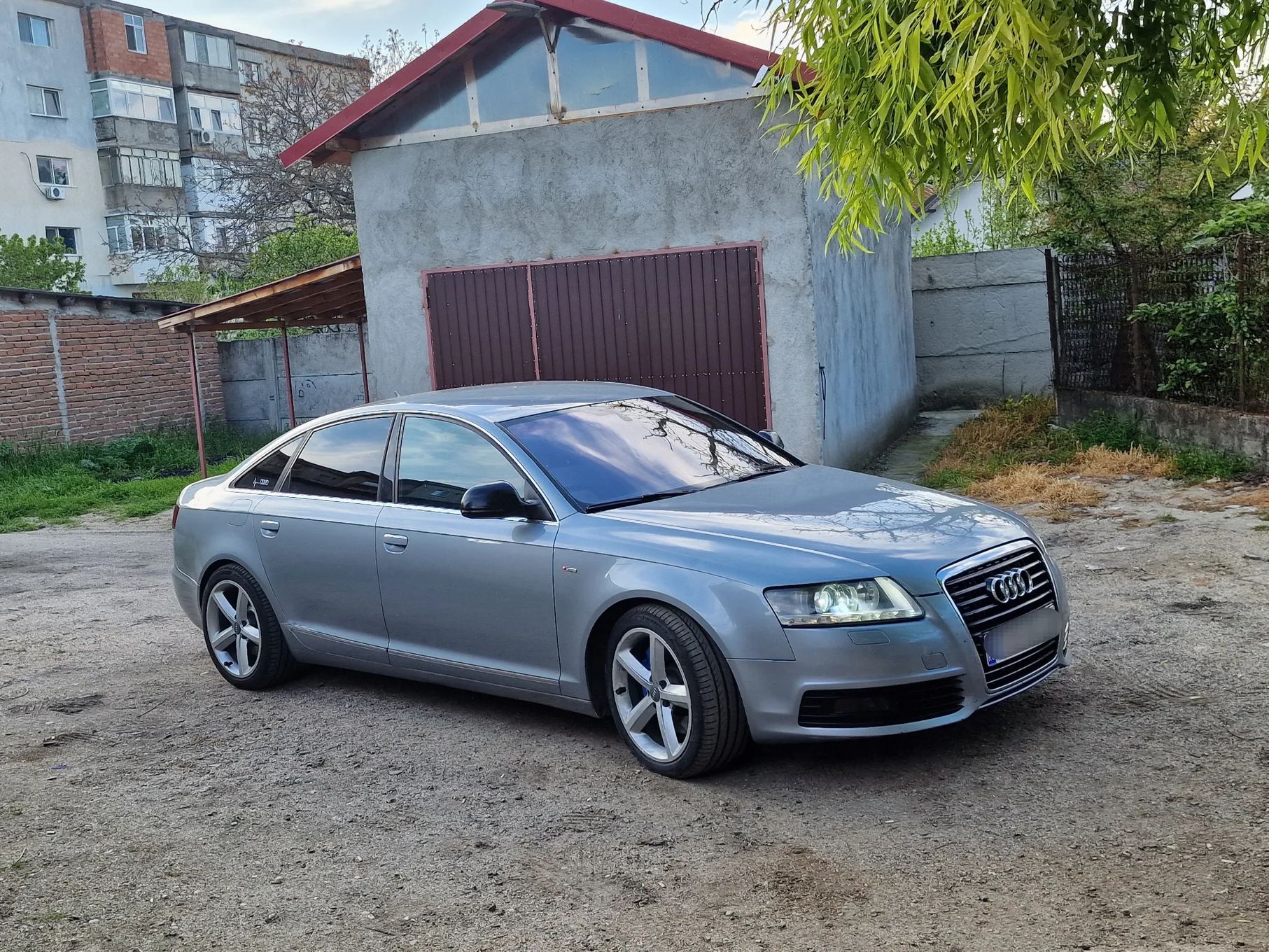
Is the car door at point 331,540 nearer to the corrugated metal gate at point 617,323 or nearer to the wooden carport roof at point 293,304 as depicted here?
the corrugated metal gate at point 617,323

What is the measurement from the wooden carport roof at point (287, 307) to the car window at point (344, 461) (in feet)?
24.6

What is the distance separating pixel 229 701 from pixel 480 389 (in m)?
2.10

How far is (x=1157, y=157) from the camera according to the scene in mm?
14547

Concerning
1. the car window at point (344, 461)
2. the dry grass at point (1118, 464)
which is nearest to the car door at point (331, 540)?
the car window at point (344, 461)

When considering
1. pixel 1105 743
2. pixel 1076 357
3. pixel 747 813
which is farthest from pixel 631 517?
pixel 1076 357

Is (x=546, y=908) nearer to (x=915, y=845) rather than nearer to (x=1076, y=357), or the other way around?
(x=915, y=845)

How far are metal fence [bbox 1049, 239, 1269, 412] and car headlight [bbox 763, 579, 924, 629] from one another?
778cm

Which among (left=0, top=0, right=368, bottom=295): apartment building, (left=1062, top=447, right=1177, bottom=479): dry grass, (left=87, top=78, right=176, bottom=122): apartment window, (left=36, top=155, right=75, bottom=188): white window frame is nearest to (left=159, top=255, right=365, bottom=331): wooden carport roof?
(left=1062, top=447, right=1177, bottom=479): dry grass

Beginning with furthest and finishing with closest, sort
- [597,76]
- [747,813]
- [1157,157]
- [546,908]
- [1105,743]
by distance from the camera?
[1157,157] → [597,76] → [1105,743] → [747,813] → [546,908]

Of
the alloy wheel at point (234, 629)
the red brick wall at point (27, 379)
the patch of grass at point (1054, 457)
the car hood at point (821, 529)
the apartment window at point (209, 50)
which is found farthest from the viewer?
the apartment window at point (209, 50)

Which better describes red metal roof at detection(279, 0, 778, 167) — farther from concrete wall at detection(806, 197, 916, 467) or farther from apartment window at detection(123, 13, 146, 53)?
apartment window at detection(123, 13, 146, 53)

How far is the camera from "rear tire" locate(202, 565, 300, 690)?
6703 mm

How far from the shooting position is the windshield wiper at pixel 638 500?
18.0 ft

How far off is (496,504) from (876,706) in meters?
1.81
